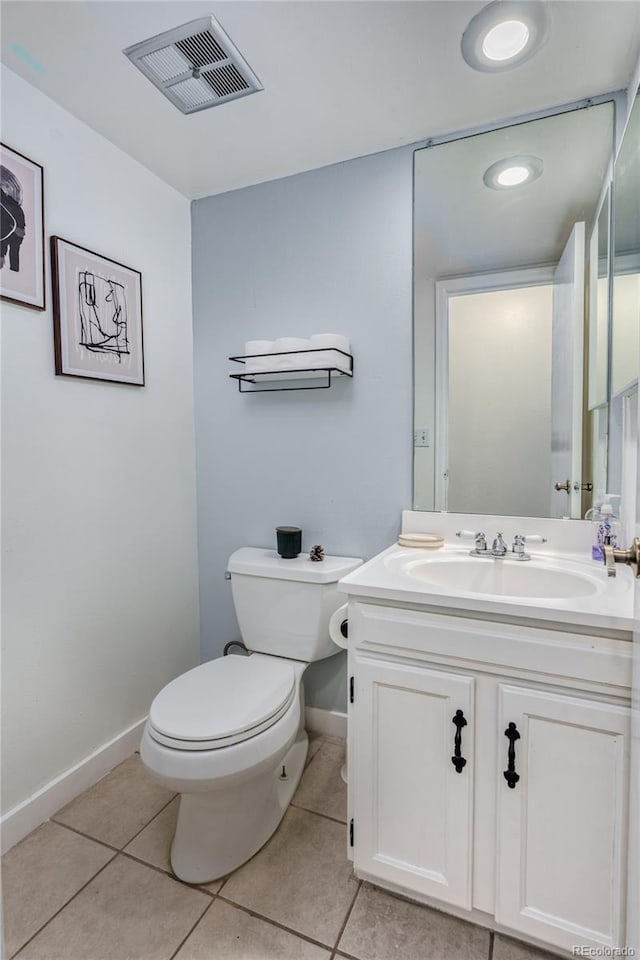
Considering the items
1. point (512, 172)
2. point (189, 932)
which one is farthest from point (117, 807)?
point (512, 172)

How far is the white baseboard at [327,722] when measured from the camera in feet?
6.35

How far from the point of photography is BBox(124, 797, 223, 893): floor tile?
137cm

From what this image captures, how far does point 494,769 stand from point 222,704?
72cm

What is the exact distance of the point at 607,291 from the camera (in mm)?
1401

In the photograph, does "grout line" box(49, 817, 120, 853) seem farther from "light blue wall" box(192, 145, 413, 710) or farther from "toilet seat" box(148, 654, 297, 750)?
"light blue wall" box(192, 145, 413, 710)

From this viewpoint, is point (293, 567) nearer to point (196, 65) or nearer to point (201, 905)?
point (201, 905)

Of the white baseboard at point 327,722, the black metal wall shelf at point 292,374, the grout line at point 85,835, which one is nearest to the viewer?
the grout line at point 85,835

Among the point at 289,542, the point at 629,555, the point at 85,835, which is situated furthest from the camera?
the point at 289,542

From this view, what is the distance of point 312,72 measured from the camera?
1.38 meters

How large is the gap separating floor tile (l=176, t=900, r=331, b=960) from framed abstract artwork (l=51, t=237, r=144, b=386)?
1567 millimetres

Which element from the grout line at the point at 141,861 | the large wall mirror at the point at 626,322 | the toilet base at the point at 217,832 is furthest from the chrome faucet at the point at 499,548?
the grout line at the point at 141,861

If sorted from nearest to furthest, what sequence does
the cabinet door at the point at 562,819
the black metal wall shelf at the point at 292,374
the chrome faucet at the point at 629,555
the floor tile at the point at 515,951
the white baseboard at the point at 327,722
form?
the chrome faucet at the point at 629,555
the cabinet door at the point at 562,819
the floor tile at the point at 515,951
the black metal wall shelf at the point at 292,374
the white baseboard at the point at 327,722

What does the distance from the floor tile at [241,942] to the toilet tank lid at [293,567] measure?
2.95ft

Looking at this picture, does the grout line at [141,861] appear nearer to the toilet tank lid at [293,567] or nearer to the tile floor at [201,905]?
the tile floor at [201,905]
